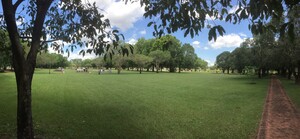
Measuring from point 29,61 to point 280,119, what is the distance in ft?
28.8

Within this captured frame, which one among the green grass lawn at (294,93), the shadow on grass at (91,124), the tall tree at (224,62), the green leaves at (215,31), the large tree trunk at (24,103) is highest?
the tall tree at (224,62)

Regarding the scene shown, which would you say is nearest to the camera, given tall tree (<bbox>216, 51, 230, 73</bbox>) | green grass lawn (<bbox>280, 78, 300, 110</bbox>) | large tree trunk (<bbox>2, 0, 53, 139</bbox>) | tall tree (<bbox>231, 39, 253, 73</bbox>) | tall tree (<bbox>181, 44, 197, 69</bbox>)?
large tree trunk (<bbox>2, 0, 53, 139</bbox>)

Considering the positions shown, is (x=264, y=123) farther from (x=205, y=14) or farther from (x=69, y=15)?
(x=69, y=15)

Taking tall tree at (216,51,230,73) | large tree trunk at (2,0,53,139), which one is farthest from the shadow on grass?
tall tree at (216,51,230,73)

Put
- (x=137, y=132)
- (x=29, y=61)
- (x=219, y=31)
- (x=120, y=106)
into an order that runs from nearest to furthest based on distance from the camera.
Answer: (x=219, y=31)
(x=29, y=61)
(x=137, y=132)
(x=120, y=106)

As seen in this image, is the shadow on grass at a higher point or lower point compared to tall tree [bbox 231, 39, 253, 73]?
lower

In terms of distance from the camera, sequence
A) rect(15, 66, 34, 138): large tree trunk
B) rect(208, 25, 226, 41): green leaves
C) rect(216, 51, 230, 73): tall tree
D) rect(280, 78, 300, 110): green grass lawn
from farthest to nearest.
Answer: rect(216, 51, 230, 73): tall tree
rect(280, 78, 300, 110): green grass lawn
rect(15, 66, 34, 138): large tree trunk
rect(208, 25, 226, 41): green leaves

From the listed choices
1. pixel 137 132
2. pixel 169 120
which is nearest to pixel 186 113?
pixel 169 120

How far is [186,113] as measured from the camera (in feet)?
34.6

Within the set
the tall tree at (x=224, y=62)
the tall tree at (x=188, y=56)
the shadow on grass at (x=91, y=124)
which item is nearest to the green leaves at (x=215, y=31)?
the shadow on grass at (x=91, y=124)

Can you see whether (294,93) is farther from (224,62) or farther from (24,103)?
(224,62)

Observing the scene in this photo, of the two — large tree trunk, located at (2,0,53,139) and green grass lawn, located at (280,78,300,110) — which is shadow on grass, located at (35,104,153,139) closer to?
large tree trunk, located at (2,0,53,139)

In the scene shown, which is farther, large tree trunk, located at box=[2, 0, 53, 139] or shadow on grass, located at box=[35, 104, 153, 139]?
shadow on grass, located at box=[35, 104, 153, 139]

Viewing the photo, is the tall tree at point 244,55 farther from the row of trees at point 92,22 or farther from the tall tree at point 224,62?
the row of trees at point 92,22
